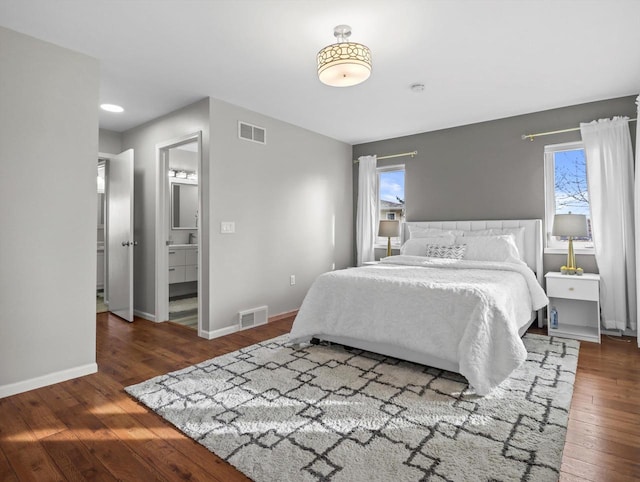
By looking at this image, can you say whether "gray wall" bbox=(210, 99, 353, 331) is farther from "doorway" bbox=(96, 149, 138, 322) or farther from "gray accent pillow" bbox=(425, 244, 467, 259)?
"gray accent pillow" bbox=(425, 244, 467, 259)

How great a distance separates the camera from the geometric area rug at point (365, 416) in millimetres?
1633

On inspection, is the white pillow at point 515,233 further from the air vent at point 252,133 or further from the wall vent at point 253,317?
the air vent at point 252,133

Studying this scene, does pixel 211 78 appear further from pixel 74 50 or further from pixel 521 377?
pixel 521 377

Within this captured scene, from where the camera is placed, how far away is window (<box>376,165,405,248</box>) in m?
5.42

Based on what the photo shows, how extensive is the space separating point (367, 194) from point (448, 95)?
210cm

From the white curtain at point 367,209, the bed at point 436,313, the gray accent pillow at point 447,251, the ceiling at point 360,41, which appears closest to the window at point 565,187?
A: the ceiling at point 360,41

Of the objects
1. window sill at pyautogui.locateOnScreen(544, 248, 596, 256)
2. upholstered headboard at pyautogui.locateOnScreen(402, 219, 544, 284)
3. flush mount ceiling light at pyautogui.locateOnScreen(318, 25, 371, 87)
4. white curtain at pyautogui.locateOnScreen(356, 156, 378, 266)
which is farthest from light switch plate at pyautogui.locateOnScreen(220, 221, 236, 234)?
window sill at pyautogui.locateOnScreen(544, 248, 596, 256)

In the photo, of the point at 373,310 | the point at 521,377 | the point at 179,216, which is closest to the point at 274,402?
the point at 373,310

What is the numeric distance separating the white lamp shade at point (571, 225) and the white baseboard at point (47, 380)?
451cm

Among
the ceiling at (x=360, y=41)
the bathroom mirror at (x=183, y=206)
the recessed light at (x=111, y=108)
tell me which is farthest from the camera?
the bathroom mirror at (x=183, y=206)

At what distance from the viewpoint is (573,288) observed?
3531mm

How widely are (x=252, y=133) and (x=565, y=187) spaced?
145 inches

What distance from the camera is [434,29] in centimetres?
248

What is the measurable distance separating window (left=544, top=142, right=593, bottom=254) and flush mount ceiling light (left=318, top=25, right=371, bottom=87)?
2.92 m
